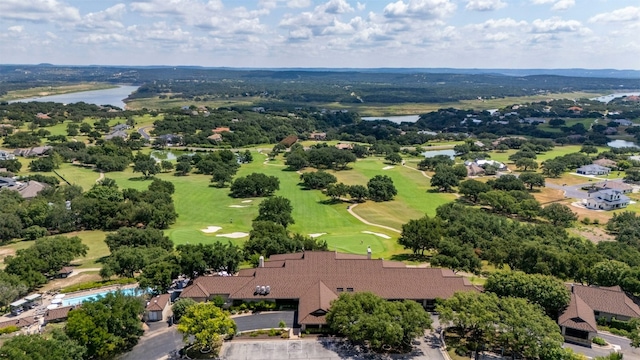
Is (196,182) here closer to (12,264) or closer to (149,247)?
(149,247)

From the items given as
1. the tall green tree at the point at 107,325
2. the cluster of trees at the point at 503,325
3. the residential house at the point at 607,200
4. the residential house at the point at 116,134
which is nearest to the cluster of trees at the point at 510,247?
the cluster of trees at the point at 503,325

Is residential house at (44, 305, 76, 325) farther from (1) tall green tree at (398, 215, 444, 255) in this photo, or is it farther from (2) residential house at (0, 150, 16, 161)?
(2) residential house at (0, 150, 16, 161)

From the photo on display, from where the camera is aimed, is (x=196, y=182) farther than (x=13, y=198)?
Yes

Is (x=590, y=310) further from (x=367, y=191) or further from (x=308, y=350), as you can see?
(x=367, y=191)

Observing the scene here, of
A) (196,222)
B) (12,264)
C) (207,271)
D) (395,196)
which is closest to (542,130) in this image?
(395,196)

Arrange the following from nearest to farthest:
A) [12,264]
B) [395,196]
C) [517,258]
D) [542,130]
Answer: [12,264]
[517,258]
[395,196]
[542,130]
